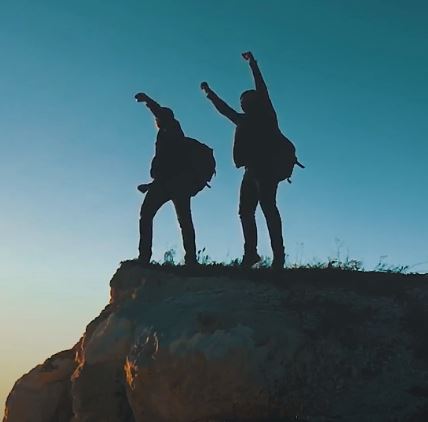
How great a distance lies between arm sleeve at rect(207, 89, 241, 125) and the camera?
37.1ft

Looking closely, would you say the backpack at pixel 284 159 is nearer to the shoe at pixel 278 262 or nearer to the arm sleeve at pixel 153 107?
the shoe at pixel 278 262

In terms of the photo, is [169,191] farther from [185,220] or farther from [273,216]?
[273,216]

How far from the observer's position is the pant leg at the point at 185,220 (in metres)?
12.0

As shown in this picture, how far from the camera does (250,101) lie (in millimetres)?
11109

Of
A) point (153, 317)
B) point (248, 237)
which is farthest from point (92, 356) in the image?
point (248, 237)

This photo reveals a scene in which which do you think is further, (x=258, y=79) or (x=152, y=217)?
(x=152, y=217)

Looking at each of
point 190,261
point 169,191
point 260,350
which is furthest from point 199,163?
point 260,350

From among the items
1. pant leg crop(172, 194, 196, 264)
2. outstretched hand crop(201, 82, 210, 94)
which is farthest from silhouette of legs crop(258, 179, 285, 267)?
outstretched hand crop(201, 82, 210, 94)

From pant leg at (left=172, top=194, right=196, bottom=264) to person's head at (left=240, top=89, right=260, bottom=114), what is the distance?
1.90 metres

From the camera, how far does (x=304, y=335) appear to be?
319 inches

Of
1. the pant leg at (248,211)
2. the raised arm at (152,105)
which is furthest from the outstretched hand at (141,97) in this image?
the pant leg at (248,211)

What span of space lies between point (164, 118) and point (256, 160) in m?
2.15

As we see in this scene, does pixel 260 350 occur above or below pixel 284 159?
below

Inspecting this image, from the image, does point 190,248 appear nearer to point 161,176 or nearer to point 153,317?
point 161,176
